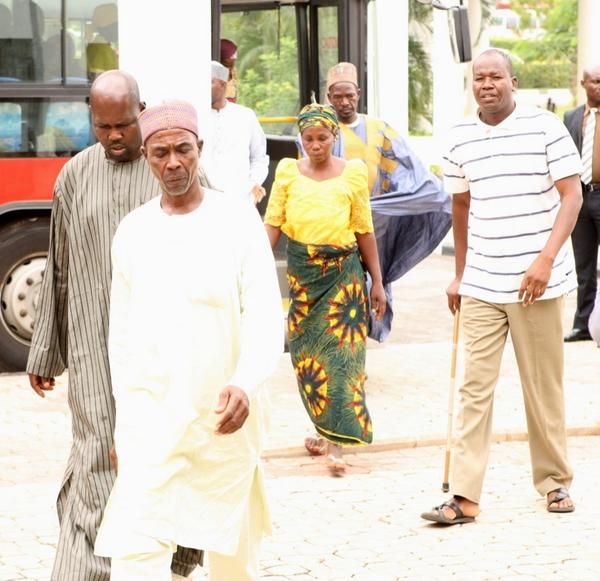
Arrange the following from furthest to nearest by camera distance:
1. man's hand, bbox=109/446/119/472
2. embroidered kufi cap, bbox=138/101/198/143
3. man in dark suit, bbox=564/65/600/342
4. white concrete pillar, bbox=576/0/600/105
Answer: white concrete pillar, bbox=576/0/600/105
man in dark suit, bbox=564/65/600/342
man's hand, bbox=109/446/119/472
embroidered kufi cap, bbox=138/101/198/143

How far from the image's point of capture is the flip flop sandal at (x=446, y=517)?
7332 mm

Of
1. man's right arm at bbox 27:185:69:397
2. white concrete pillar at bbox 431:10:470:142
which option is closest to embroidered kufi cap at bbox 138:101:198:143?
man's right arm at bbox 27:185:69:397

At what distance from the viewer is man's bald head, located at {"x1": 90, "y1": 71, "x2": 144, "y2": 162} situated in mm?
5414

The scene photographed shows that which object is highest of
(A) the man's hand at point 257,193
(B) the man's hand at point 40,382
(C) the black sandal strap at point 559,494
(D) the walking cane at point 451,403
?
(A) the man's hand at point 257,193

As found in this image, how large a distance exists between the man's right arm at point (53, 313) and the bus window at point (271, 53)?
8.47 meters

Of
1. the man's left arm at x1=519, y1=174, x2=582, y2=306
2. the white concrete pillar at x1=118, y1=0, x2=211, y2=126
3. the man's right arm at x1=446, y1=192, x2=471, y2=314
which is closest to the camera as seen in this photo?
the man's left arm at x1=519, y1=174, x2=582, y2=306

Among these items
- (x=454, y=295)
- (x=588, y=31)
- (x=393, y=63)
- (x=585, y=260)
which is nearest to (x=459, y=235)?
(x=454, y=295)

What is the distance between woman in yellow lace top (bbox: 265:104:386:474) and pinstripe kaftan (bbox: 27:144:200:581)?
3034 mm

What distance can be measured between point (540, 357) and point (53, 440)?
3227 mm

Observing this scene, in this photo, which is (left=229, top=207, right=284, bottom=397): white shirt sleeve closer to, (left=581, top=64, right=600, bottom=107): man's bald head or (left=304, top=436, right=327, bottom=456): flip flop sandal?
(left=304, top=436, right=327, bottom=456): flip flop sandal

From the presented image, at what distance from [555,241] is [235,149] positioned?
16.3ft

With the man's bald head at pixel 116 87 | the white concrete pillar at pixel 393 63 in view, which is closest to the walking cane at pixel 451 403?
the man's bald head at pixel 116 87

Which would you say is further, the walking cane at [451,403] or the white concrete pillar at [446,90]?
the white concrete pillar at [446,90]

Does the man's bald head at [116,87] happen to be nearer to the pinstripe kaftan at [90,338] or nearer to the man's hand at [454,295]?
the pinstripe kaftan at [90,338]
